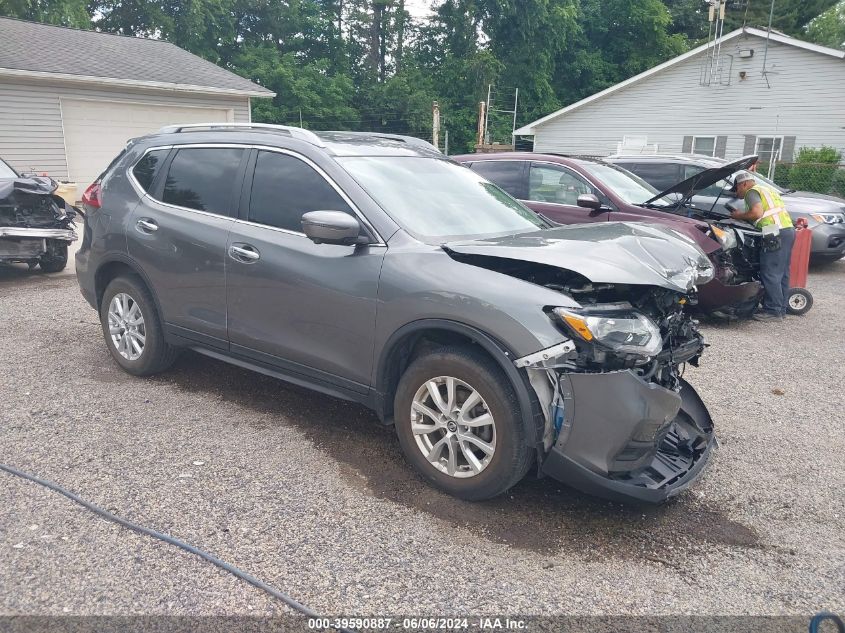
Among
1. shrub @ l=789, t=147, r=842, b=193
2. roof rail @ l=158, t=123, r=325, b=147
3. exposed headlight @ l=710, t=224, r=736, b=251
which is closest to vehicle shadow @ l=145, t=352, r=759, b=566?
roof rail @ l=158, t=123, r=325, b=147

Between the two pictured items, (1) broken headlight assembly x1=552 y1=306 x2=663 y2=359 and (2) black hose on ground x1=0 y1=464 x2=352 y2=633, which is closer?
(2) black hose on ground x1=0 y1=464 x2=352 y2=633

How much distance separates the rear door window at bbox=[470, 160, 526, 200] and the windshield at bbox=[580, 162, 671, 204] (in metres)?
0.76

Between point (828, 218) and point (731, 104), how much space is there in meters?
14.0

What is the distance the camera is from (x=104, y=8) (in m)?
33.8

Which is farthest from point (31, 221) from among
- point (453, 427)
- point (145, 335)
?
point (453, 427)

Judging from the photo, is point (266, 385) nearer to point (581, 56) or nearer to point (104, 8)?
point (104, 8)

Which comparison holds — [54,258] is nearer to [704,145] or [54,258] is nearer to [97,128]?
[97,128]

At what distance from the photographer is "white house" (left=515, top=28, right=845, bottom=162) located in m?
21.2

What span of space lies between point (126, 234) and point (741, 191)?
642 cm

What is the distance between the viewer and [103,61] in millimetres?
17578

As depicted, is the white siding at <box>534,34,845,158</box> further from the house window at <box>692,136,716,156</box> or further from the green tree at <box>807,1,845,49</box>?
the green tree at <box>807,1,845,49</box>

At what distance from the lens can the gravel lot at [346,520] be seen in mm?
2799

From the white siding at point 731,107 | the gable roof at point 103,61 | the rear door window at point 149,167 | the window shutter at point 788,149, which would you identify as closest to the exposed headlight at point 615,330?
the rear door window at point 149,167

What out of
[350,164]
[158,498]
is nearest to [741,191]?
[350,164]
